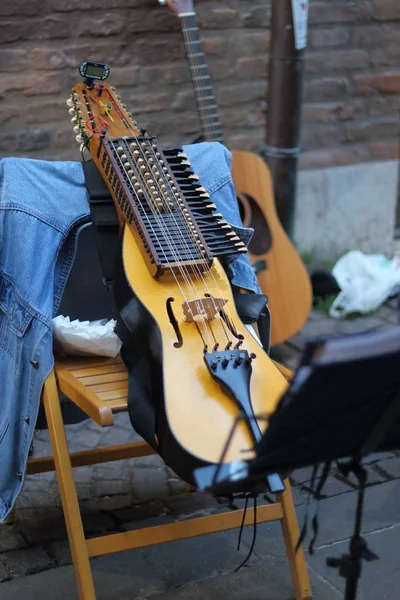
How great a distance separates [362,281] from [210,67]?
1.47 metres

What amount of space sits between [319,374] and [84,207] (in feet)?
4.60

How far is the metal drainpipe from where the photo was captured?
431cm

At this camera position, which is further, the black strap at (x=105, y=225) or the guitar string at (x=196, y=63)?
the guitar string at (x=196, y=63)

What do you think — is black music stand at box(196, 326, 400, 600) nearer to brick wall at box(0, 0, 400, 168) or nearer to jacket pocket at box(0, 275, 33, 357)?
jacket pocket at box(0, 275, 33, 357)

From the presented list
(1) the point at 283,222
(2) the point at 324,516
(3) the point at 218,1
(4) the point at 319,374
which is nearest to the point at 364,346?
(4) the point at 319,374

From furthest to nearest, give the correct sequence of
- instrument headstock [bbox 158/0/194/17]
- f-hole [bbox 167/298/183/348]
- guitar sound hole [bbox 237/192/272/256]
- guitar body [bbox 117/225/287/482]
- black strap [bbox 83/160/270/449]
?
instrument headstock [bbox 158/0/194/17]
guitar sound hole [bbox 237/192/272/256]
black strap [bbox 83/160/270/449]
f-hole [bbox 167/298/183/348]
guitar body [bbox 117/225/287/482]

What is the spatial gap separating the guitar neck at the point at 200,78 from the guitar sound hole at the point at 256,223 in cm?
40

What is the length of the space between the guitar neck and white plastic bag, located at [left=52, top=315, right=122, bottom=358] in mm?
1837

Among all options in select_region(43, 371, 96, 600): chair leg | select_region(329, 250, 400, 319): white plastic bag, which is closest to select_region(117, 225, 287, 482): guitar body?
select_region(43, 371, 96, 600): chair leg

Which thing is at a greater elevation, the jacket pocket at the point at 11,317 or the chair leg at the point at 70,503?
the jacket pocket at the point at 11,317

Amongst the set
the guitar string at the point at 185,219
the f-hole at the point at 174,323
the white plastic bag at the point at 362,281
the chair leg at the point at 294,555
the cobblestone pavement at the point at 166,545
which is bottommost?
the white plastic bag at the point at 362,281

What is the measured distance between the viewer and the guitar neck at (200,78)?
4289mm

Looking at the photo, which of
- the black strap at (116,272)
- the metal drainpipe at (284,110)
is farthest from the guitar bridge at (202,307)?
the metal drainpipe at (284,110)

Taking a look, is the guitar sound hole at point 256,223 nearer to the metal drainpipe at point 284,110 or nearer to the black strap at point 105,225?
the metal drainpipe at point 284,110
